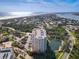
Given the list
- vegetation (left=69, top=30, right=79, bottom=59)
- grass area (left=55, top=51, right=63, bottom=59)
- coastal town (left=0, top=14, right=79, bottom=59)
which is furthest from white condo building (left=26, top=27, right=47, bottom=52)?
vegetation (left=69, top=30, right=79, bottom=59)

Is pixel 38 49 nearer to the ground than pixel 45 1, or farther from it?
nearer to the ground

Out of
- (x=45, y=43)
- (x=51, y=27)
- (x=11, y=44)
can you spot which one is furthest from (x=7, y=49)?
(x=51, y=27)

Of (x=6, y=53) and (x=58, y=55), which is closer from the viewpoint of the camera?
(x=6, y=53)

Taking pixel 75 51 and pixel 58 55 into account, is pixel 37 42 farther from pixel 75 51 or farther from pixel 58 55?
pixel 75 51

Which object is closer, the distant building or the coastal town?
the distant building

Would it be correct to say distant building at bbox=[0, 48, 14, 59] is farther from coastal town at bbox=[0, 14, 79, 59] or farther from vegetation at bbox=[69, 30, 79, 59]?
vegetation at bbox=[69, 30, 79, 59]

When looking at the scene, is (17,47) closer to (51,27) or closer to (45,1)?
(51,27)

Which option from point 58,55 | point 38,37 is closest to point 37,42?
point 38,37
